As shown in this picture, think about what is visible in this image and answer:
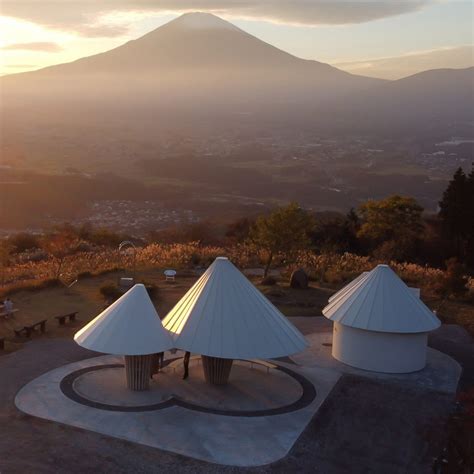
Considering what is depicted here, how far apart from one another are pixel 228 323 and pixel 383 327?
4145 millimetres

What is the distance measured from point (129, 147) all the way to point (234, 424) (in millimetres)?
116912

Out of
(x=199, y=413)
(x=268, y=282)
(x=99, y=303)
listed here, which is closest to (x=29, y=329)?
(x=99, y=303)

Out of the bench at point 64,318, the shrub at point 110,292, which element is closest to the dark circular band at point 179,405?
the bench at point 64,318

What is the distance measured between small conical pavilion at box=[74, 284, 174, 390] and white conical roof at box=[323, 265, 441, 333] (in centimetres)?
496

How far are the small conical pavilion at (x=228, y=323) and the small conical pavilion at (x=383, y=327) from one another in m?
2.54

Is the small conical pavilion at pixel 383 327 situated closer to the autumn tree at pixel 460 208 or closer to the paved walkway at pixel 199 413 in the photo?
the paved walkway at pixel 199 413

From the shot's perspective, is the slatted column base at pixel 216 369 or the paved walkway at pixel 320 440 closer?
the paved walkway at pixel 320 440

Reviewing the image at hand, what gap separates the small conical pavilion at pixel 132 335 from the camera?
506 inches

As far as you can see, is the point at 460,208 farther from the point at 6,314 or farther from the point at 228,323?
the point at 228,323

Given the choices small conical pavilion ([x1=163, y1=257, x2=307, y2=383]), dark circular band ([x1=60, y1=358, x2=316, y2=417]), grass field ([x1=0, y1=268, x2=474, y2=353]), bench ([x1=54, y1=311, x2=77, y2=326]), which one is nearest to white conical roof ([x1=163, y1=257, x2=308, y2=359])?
small conical pavilion ([x1=163, y1=257, x2=307, y2=383])

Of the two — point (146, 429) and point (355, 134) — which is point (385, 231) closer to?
point (146, 429)

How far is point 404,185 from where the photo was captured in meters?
82.8

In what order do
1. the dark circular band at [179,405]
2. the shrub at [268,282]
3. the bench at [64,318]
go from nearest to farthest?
the dark circular band at [179,405]
the bench at [64,318]
the shrub at [268,282]

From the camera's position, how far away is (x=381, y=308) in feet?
52.2
